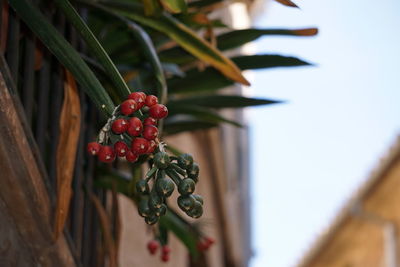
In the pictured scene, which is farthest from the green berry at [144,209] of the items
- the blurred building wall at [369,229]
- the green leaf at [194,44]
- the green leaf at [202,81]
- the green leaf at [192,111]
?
the blurred building wall at [369,229]

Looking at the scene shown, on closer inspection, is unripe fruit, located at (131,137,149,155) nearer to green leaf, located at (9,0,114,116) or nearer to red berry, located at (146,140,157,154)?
red berry, located at (146,140,157,154)

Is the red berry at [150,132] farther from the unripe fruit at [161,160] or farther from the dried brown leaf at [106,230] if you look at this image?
the dried brown leaf at [106,230]

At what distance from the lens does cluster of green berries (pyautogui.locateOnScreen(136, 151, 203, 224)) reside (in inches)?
61.2

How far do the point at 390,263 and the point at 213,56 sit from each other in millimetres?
10473

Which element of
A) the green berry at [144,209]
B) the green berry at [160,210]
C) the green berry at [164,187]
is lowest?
the green berry at [144,209]

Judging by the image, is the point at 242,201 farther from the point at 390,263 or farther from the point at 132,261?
the point at 132,261

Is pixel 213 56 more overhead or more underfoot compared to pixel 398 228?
more overhead

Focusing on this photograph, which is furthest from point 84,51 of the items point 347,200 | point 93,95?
point 347,200

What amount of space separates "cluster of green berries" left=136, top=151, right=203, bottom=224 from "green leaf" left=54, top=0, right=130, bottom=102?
0.21 meters

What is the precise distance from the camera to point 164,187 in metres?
1.57

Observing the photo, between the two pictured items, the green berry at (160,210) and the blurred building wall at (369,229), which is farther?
the blurred building wall at (369,229)

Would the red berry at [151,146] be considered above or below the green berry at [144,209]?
above

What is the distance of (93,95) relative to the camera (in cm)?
177

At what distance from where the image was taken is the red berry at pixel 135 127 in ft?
5.17
